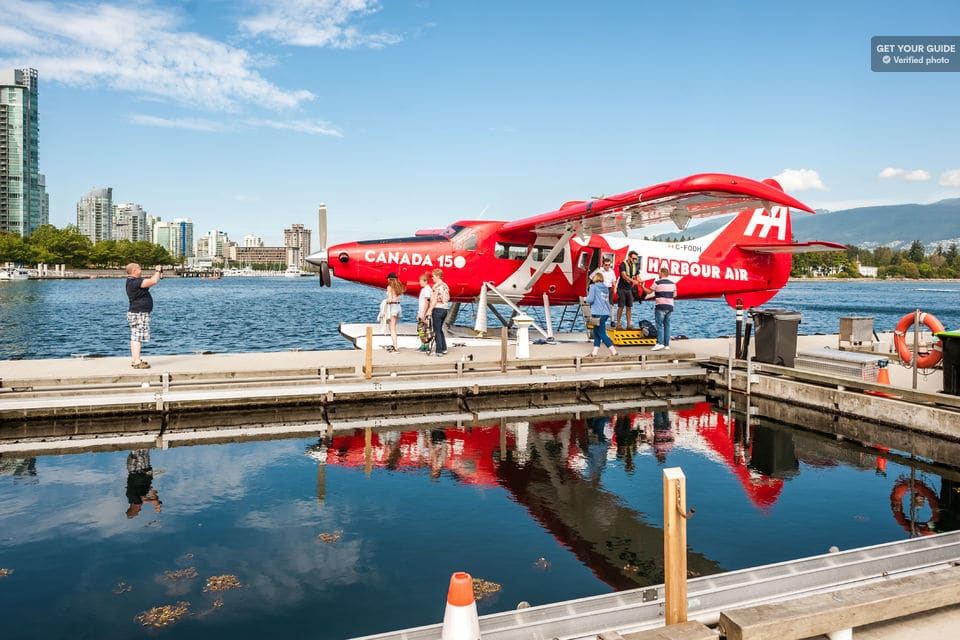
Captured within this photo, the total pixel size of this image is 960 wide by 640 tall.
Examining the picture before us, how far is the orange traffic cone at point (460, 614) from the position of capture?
9.45 ft

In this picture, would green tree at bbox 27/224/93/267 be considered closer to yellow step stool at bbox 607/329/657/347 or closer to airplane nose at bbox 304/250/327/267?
airplane nose at bbox 304/250/327/267

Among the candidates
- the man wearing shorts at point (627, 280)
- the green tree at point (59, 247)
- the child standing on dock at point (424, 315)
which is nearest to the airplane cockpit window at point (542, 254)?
the man wearing shorts at point (627, 280)

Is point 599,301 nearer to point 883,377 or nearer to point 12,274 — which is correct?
point 883,377

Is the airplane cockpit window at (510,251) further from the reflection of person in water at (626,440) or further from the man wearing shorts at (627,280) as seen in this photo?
the reflection of person in water at (626,440)

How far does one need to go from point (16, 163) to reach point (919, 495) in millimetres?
221315

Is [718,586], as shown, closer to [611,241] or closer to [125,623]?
[125,623]

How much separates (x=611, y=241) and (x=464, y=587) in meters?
13.9

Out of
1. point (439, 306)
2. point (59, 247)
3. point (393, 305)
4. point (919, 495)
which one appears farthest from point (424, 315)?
point (59, 247)

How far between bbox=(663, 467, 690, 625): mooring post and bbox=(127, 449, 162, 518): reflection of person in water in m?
4.74

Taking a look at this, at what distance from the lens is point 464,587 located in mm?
2902

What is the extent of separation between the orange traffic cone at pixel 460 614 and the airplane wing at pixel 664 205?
6971 mm

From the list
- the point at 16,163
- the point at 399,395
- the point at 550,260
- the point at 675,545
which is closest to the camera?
the point at 675,545

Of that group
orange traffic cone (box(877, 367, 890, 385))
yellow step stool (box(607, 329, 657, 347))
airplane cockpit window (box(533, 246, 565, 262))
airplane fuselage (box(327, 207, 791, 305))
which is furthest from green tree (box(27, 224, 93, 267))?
orange traffic cone (box(877, 367, 890, 385))

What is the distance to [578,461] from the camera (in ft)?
25.3
